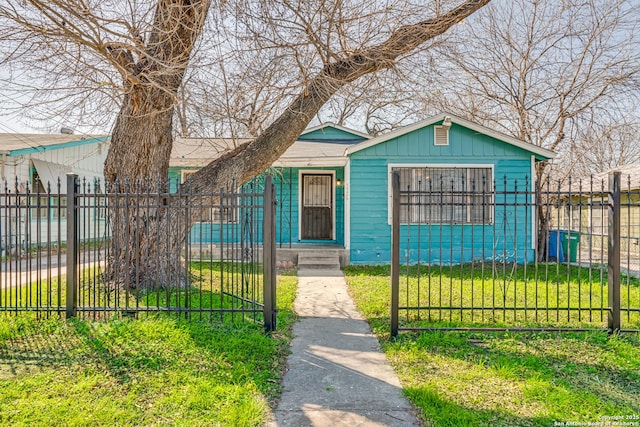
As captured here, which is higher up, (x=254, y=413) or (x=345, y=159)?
(x=345, y=159)

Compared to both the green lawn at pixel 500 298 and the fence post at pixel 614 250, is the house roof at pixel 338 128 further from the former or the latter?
the fence post at pixel 614 250

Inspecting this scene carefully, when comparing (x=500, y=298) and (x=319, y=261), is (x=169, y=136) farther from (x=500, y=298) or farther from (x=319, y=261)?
(x=500, y=298)

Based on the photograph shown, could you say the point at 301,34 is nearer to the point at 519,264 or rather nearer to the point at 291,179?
the point at 291,179

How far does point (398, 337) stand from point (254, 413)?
83.6 inches

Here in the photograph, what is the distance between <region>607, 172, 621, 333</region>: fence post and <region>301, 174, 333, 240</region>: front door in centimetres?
839

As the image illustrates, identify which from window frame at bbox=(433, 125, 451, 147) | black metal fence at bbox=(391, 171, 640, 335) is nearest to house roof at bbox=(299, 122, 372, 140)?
window frame at bbox=(433, 125, 451, 147)

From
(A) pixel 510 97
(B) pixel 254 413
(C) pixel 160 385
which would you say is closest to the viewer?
(B) pixel 254 413

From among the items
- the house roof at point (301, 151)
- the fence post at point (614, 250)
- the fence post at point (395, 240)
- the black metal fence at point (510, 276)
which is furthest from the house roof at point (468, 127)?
the fence post at point (395, 240)

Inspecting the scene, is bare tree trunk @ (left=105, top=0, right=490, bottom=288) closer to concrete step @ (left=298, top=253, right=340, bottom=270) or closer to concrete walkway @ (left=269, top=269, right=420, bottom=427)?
concrete walkway @ (left=269, top=269, right=420, bottom=427)

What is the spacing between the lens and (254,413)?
2.88 m

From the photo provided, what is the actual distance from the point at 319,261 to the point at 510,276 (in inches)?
168

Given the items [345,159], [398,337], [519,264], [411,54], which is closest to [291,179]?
[345,159]

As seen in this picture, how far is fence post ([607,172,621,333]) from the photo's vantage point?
175 inches

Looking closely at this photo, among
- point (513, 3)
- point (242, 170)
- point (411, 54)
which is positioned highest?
point (513, 3)
